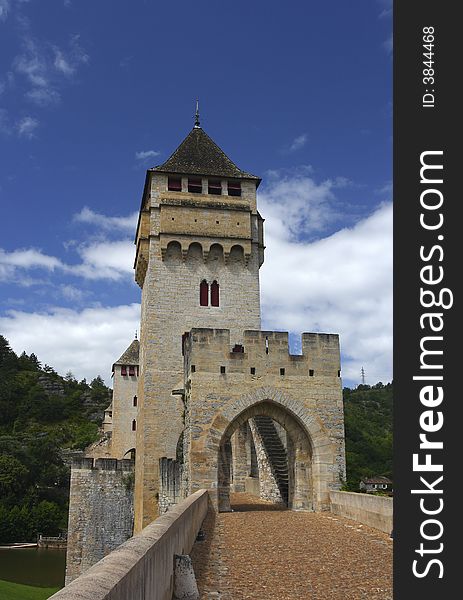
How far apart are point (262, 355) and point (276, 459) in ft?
16.1

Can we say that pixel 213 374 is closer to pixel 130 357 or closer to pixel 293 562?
pixel 293 562

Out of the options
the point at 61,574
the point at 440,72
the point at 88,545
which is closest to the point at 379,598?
the point at 440,72

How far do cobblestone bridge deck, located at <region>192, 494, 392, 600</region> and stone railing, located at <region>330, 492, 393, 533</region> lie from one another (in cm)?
22

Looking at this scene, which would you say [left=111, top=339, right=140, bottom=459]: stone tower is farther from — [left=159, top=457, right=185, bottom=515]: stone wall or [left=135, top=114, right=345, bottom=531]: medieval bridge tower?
[left=159, top=457, right=185, bottom=515]: stone wall

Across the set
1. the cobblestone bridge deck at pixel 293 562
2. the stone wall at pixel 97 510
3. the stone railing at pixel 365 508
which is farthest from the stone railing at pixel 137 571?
the stone wall at pixel 97 510

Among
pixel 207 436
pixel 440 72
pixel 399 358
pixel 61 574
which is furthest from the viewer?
pixel 61 574

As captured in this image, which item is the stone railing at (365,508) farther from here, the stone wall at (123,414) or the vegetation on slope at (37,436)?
the vegetation on slope at (37,436)

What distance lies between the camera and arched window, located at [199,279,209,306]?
24734 mm

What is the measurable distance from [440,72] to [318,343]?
13092 millimetres

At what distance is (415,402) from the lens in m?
3.59

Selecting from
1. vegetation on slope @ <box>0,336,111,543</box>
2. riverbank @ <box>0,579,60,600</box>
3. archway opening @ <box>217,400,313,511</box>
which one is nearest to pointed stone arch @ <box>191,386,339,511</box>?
archway opening @ <box>217,400,313,511</box>

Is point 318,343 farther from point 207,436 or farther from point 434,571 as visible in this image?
point 434,571

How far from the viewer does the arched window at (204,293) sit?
81.1 feet

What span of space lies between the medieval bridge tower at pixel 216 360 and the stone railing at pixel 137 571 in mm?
9078
